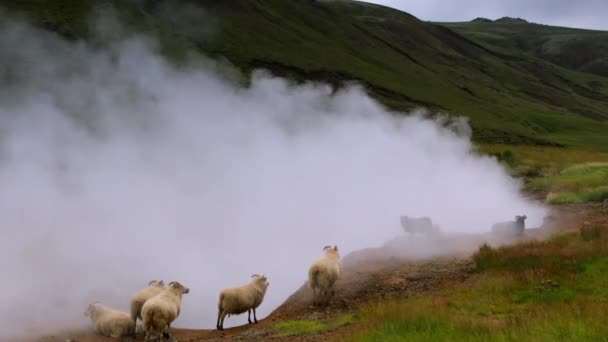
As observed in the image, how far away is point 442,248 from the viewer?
14.9 metres

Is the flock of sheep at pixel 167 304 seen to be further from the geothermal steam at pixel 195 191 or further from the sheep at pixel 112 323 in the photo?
the geothermal steam at pixel 195 191

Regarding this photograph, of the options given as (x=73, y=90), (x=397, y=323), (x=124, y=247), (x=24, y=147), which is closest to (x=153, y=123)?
(x=73, y=90)

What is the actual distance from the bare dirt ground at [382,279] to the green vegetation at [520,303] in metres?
0.79

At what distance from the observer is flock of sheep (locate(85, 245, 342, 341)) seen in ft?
30.3

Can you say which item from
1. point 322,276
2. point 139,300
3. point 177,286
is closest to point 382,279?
point 322,276

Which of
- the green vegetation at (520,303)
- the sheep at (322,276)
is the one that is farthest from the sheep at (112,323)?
the green vegetation at (520,303)

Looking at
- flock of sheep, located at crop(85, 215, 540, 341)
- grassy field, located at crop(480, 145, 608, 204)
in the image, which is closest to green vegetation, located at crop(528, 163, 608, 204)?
grassy field, located at crop(480, 145, 608, 204)

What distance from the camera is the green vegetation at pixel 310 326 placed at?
8.95 m

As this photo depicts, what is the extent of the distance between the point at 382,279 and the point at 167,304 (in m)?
4.80

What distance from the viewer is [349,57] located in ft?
250

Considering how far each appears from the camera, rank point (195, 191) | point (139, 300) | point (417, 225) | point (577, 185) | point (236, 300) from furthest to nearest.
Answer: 1. point (577, 185)
2. point (195, 191)
3. point (417, 225)
4. point (236, 300)
5. point (139, 300)

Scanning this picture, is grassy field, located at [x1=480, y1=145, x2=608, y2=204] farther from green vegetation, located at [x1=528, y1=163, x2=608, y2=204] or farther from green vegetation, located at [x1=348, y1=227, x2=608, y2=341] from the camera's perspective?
green vegetation, located at [x1=348, y1=227, x2=608, y2=341]

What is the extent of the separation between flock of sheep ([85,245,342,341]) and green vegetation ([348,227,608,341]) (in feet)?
5.30

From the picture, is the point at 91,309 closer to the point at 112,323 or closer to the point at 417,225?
the point at 112,323
